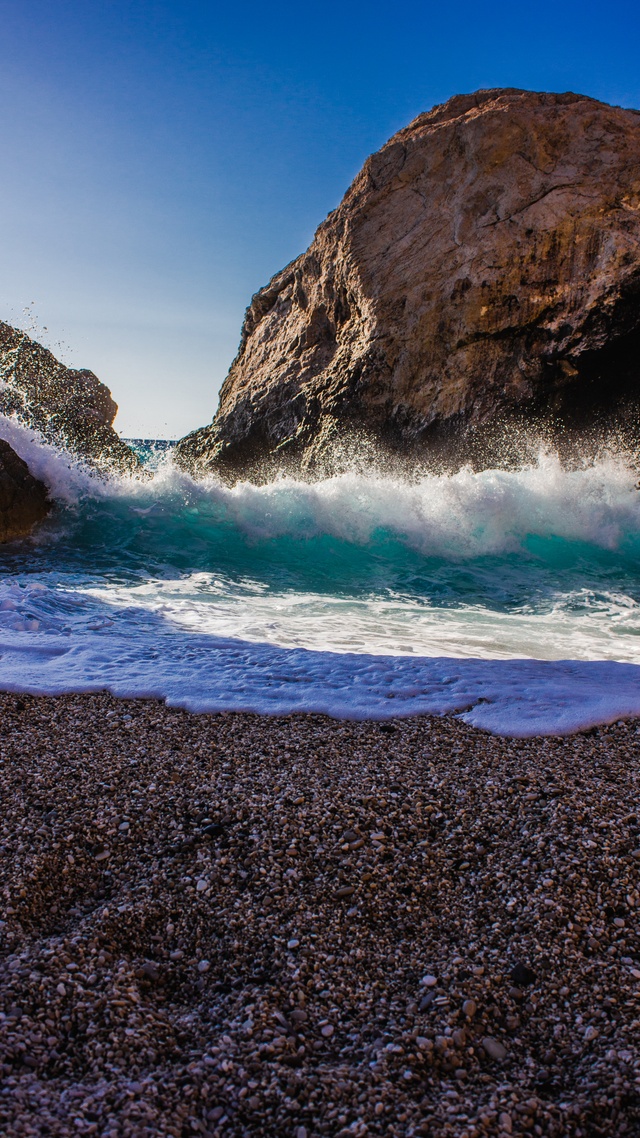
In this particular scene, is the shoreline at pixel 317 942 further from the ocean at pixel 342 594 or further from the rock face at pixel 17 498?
the rock face at pixel 17 498

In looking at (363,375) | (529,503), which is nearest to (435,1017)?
(529,503)

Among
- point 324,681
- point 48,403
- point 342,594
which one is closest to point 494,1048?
point 324,681

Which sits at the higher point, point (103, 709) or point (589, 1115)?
point (103, 709)

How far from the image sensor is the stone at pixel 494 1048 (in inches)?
41.1

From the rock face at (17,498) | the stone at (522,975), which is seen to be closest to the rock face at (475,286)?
the rock face at (17,498)

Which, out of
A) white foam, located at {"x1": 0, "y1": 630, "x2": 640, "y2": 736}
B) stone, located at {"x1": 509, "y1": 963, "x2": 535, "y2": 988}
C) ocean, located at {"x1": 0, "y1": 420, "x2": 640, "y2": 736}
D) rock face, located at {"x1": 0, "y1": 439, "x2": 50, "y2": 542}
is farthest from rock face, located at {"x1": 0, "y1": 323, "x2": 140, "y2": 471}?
stone, located at {"x1": 509, "y1": 963, "x2": 535, "y2": 988}

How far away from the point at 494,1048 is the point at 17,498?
318 inches

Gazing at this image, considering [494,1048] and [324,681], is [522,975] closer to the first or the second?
[494,1048]

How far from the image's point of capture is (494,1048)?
1.06 meters

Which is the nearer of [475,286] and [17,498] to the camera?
[17,498]

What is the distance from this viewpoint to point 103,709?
8.52 ft

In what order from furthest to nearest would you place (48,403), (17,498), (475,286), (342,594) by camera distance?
1. (48,403)
2. (475,286)
3. (17,498)
4. (342,594)

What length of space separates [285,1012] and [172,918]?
0.36 meters

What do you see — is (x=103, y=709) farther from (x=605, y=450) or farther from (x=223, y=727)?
(x=605, y=450)
